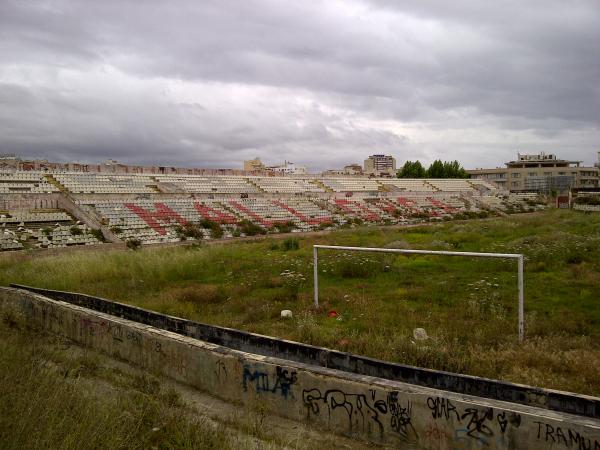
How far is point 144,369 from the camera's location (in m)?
6.29

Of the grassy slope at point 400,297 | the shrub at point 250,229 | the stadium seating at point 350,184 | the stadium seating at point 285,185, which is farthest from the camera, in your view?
the stadium seating at point 350,184

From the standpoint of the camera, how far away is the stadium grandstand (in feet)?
88.0

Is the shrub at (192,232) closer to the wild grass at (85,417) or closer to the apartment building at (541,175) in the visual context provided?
the wild grass at (85,417)

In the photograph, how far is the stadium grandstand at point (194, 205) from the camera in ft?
88.0

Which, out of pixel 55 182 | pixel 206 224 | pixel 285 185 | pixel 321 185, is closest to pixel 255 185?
pixel 285 185

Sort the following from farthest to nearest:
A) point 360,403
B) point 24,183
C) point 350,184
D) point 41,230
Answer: point 350,184, point 24,183, point 41,230, point 360,403

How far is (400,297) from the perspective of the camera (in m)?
9.96

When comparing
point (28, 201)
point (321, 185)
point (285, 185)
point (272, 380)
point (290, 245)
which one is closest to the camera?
point (272, 380)

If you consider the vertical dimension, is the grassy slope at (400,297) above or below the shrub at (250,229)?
above

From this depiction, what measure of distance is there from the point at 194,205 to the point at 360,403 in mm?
33225

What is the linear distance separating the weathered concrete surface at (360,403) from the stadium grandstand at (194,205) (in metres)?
20.5

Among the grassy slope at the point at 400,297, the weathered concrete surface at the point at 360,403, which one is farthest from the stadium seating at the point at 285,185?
the weathered concrete surface at the point at 360,403

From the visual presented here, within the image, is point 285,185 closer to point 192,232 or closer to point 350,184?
point 350,184

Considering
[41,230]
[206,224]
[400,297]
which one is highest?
[41,230]
